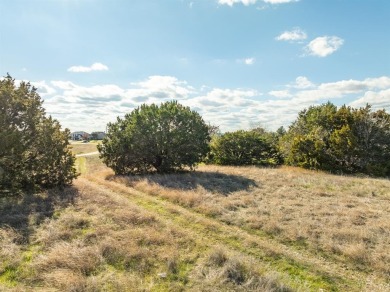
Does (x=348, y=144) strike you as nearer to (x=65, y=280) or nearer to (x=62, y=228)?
(x=62, y=228)

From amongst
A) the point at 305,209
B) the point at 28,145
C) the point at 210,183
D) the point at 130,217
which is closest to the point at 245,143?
the point at 210,183

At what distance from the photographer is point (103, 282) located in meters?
7.50

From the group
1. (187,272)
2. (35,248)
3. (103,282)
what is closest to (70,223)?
(35,248)

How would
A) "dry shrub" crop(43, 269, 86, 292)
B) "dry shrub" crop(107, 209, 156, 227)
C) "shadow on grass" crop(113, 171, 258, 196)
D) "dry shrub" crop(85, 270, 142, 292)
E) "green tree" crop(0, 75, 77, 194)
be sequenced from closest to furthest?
"dry shrub" crop(43, 269, 86, 292), "dry shrub" crop(85, 270, 142, 292), "dry shrub" crop(107, 209, 156, 227), "green tree" crop(0, 75, 77, 194), "shadow on grass" crop(113, 171, 258, 196)

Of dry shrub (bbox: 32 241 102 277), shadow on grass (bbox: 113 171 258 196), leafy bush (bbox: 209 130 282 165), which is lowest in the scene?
dry shrub (bbox: 32 241 102 277)

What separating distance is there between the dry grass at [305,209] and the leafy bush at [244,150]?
13.2m

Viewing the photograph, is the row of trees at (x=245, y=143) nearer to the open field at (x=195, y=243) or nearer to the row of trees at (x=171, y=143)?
the row of trees at (x=171, y=143)

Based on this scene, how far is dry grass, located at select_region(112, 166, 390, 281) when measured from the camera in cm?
957

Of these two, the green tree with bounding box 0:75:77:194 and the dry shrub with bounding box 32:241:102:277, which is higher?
the green tree with bounding box 0:75:77:194

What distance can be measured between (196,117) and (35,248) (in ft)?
66.7

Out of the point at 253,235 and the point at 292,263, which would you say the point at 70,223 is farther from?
the point at 292,263

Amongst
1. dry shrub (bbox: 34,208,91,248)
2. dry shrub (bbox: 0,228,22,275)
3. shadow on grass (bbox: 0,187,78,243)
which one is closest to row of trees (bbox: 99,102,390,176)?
shadow on grass (bbox: 0,187,78,243)

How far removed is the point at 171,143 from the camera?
26734mm

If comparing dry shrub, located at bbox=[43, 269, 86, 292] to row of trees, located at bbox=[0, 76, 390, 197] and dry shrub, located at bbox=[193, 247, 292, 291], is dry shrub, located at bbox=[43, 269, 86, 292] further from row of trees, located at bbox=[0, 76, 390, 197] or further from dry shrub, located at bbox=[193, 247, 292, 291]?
row of trees, located at bbox=[0, 76, 390, 197]
